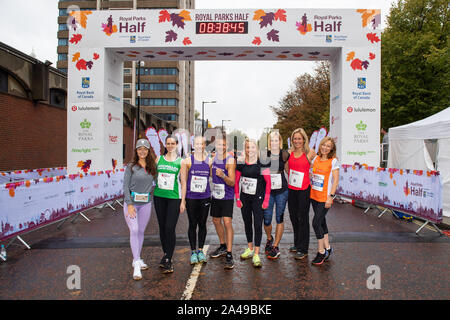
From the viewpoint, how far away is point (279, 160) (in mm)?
5203

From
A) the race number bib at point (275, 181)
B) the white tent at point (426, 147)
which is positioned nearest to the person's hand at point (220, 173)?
the race number bib at point (275, 181)

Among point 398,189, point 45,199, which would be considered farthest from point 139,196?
point 398,189

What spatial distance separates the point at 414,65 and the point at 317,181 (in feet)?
68.5

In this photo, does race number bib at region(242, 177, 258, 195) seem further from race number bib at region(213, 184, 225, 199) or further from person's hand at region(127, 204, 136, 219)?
person's hand at region(127, 204, 136, 219)

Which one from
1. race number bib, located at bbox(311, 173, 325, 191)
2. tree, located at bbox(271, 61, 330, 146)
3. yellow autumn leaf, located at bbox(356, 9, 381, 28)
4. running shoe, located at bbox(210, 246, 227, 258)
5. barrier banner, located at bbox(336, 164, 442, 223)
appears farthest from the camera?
tree, located at bbox(271, 61, 330, 146)

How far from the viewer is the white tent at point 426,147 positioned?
9664 mm

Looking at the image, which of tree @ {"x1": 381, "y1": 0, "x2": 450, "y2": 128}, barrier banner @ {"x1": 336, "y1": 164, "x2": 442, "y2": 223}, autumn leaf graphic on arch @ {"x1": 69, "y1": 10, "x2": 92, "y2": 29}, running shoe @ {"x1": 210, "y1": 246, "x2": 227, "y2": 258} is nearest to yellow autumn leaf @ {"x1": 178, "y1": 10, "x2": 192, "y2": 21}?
autumn leaf graphic on arch @ {"x1": 69, "y1": 10, "x2": 92, "y2": 29}

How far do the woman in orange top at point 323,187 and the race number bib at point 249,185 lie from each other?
95cm

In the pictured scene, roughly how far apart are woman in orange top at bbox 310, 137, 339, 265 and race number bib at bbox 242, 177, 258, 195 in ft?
3.12

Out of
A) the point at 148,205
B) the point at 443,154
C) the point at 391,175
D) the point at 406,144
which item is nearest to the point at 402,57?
the point at 406,144

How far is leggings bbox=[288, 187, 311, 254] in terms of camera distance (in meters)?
5.14

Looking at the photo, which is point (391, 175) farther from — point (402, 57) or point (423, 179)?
point (402, 57)

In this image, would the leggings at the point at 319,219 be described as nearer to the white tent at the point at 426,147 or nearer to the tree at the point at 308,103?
the white tent at the point at 426,147

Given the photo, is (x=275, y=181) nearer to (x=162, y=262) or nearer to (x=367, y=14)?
(x=162, y=262)
